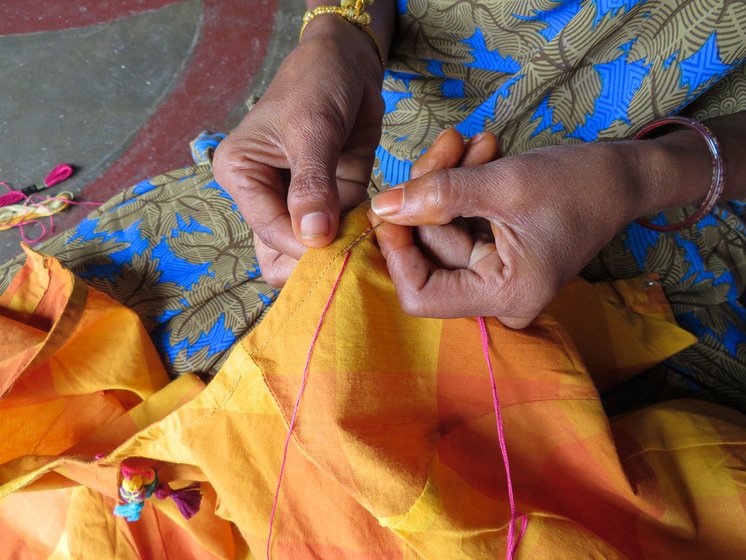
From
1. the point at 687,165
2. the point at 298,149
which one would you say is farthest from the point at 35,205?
the point at 687,165

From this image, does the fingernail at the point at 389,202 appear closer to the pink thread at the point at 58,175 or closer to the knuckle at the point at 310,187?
the knuckle at the point at 310,187

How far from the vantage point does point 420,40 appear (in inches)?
33.8

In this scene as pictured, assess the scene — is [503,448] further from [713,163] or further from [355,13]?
[355,13]

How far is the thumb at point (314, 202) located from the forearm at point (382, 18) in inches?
12.3

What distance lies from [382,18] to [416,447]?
2.14 feet

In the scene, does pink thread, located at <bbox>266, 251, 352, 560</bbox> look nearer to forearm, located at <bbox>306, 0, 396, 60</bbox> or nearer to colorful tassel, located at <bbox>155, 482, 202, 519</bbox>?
colorful tassel, located at <bbox>155, 482, 202, 519</bbox>

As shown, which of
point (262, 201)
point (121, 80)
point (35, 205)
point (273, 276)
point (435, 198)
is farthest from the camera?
point (121, 80)

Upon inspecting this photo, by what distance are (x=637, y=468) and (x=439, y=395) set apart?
24 centimetres

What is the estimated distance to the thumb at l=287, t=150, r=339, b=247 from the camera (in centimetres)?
55

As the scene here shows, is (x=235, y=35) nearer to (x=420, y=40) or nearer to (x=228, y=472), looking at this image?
(x=420, y=40)

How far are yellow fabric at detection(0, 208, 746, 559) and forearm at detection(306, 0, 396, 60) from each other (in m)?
0.37

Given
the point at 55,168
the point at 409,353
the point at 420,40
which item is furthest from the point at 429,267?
the point at 55,168

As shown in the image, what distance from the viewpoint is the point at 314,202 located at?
55cm

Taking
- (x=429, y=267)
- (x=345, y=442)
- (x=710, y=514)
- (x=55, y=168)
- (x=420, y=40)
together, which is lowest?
(x=55, y=168)
